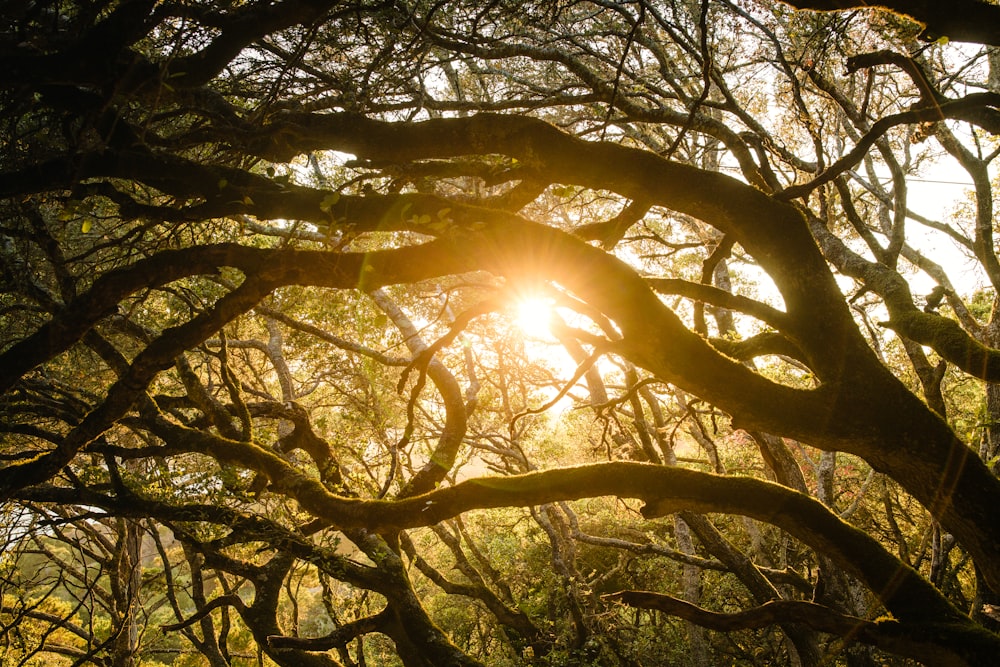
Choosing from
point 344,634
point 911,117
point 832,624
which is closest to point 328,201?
point 832,624

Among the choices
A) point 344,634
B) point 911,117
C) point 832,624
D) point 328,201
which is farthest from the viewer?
point 344,634

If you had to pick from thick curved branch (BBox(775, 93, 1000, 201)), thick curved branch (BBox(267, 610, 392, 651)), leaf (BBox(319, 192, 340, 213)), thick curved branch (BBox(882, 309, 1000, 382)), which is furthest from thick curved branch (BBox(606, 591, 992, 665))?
thick curved branch (BBox(267, 610, 392, 651))

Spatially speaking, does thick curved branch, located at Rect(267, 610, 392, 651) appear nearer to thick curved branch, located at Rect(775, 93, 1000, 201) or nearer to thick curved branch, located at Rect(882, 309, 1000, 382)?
thick curved branch, located at Rect(775, 93, 1000, 201)

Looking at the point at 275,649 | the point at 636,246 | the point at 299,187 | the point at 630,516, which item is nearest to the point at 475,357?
the point at 636,246

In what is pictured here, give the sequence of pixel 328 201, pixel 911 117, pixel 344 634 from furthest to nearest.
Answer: pixel 344 634 → pixel 911 117 → pixel 328 201

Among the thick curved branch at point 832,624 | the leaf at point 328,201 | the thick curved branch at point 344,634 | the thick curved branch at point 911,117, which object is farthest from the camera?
the thick curved branch at point 344,634

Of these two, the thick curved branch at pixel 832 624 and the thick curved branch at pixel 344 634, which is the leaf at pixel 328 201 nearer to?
the thick curved branch at pixel 832 624

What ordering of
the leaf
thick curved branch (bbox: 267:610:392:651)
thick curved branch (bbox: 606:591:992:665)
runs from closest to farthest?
thick curved branch (bbox: 606:591:992:665) → the leaf → thick curved branch (bbox: 267:610:392:651)

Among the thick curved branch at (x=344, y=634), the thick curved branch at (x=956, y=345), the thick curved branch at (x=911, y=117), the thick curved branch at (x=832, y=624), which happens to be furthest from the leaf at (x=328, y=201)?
the thick curved branch at (x=956, y=345)

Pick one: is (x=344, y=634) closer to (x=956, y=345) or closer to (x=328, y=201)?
(x=328, y=201)

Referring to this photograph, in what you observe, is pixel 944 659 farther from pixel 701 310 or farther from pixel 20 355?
pixel 20 355

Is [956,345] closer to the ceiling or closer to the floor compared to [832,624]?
closer to the ceiling

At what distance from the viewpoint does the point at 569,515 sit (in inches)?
366

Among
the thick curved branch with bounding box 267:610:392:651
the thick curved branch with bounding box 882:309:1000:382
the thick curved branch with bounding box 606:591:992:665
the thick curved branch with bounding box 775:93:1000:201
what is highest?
the thick curved branch with bounding box 775:93:1000:201
